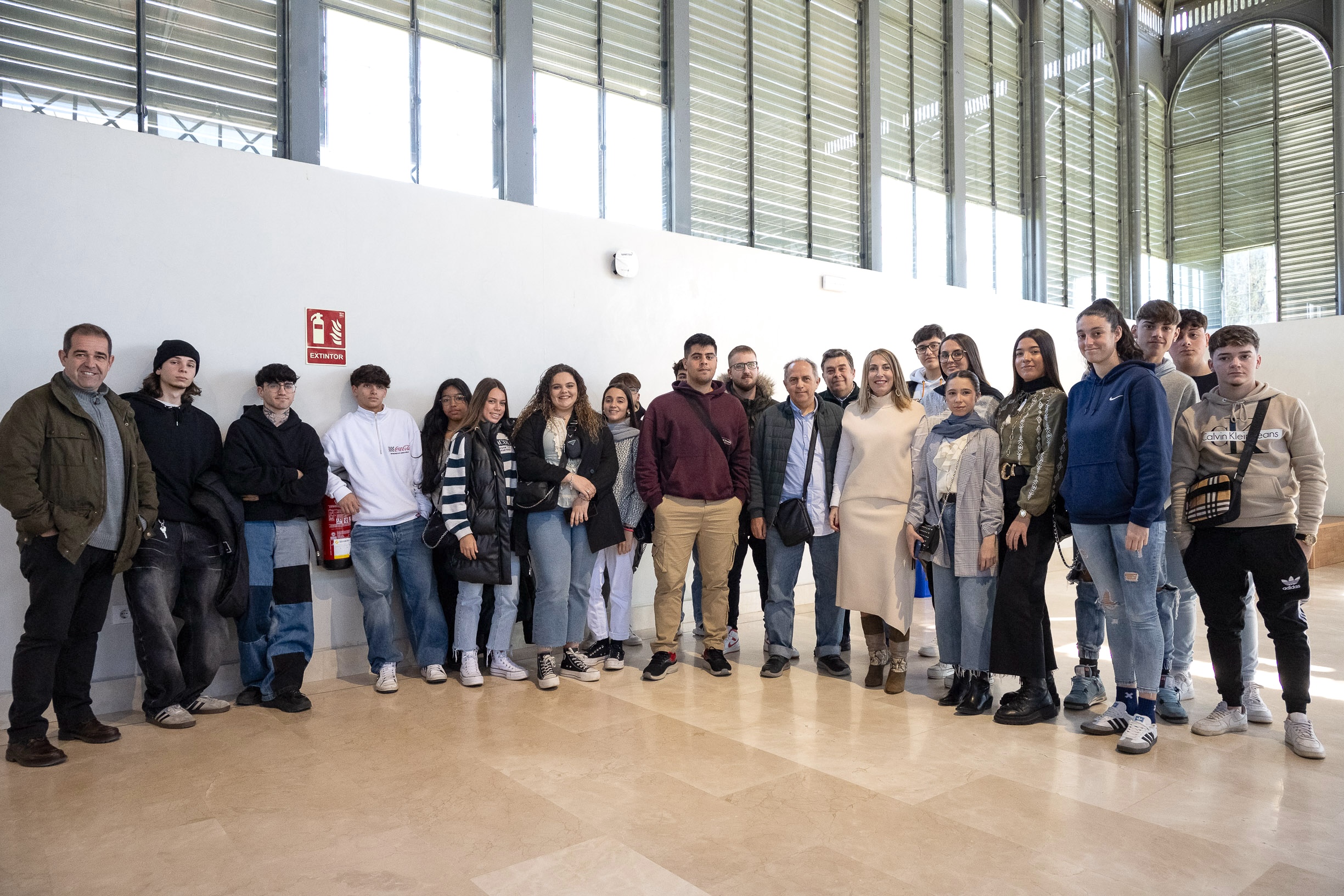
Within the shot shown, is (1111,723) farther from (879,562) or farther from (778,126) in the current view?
(778,126)

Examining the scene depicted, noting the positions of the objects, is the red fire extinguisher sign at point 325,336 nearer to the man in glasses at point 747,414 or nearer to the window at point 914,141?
the man in glasses at point 747,414

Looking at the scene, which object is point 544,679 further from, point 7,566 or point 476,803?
point 7,566

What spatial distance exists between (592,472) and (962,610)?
6.14 ft

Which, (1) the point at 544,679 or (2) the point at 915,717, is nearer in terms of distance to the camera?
(2) the point at 915,717

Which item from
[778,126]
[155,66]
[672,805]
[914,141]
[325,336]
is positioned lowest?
[672,805]

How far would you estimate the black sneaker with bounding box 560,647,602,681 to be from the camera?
441cm

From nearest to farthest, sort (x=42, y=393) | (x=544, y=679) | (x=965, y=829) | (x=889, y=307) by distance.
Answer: (x=965, y=829) < (x=42, y=393) < (x=544, y=679) < (x=889, y=307)

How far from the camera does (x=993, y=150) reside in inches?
363

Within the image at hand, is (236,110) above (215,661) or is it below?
above

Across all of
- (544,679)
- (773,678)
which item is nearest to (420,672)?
(544,679)

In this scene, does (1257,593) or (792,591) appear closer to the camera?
(1257,593)

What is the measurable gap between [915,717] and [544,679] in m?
1.71

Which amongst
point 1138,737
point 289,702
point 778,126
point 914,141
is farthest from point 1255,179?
point 289,702

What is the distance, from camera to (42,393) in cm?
336
